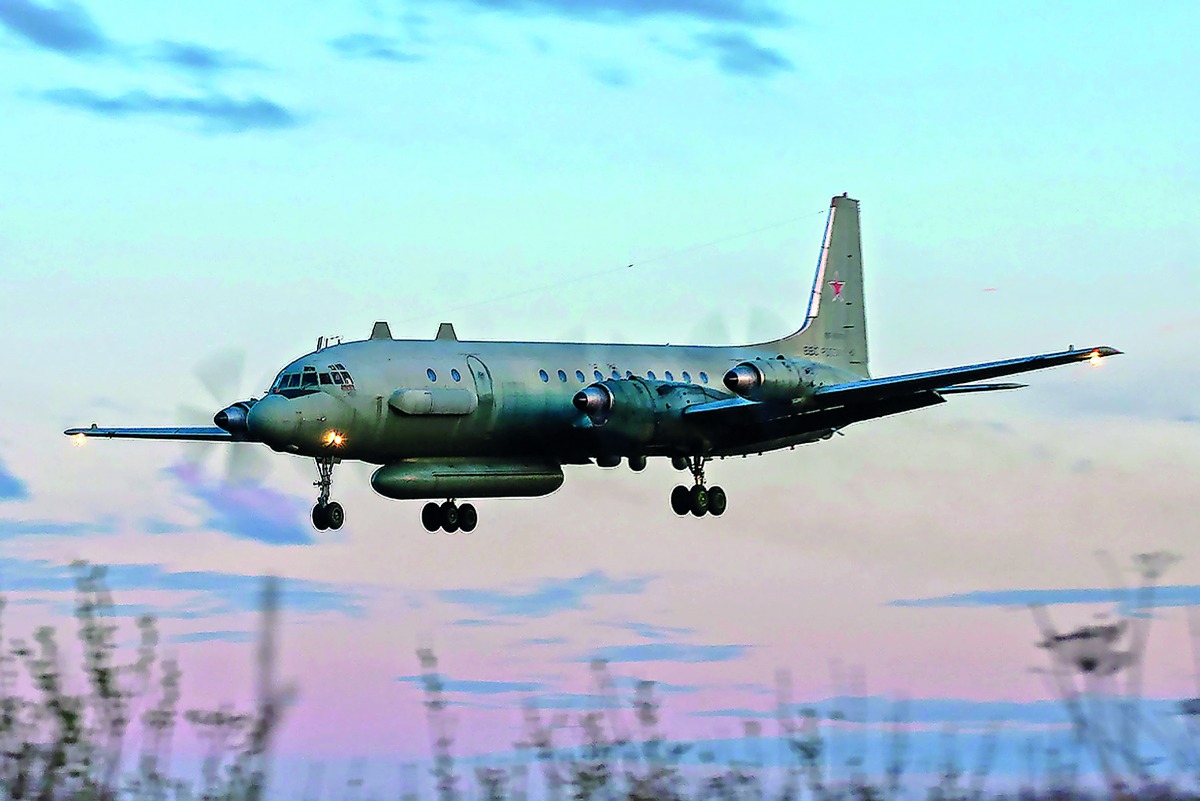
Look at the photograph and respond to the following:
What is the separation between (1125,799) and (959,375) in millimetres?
30091

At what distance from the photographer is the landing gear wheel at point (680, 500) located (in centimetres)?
4250

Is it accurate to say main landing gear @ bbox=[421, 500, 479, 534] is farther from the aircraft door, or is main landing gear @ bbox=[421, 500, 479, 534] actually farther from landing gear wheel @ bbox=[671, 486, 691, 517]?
landing gear wheel @ bbox=[671, 486, 691, 517]

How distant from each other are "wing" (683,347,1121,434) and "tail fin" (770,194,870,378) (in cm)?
559

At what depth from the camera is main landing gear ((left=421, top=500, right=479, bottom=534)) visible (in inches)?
1583

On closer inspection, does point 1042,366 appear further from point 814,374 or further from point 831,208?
point 831,208

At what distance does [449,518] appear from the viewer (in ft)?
132

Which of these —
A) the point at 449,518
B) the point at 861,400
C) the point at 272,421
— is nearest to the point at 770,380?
the point at 861,400

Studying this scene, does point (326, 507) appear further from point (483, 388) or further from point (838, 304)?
point (838, 304)

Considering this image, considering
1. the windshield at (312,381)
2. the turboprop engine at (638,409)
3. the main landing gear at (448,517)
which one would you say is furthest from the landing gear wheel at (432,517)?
the windshield at (312,381)

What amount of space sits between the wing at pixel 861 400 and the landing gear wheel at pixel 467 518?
5651mm

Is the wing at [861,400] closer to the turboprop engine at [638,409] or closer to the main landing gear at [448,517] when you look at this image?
the turboprop engine at [638,409]

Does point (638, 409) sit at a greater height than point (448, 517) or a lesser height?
greater

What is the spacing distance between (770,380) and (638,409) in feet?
10.1

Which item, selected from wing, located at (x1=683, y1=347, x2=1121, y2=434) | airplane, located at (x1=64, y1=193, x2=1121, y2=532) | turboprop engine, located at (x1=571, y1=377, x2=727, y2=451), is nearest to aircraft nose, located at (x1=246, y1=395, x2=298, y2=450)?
airplane, located at (x1=64, y1=193, x2=1121, y2=532)
